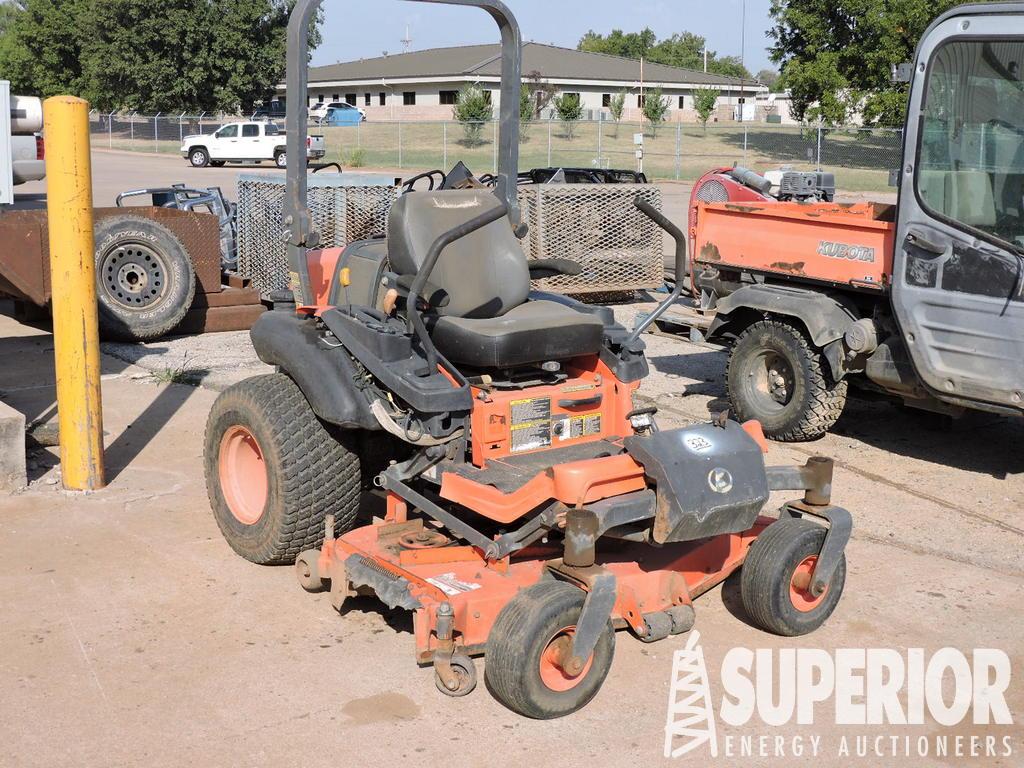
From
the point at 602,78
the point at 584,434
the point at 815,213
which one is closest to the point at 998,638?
the point at 584,434

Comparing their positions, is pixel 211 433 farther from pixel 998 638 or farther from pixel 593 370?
pixel 998 638

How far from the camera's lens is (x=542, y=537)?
4.36 meters

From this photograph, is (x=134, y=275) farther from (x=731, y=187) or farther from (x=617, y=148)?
(x=617, y=148)

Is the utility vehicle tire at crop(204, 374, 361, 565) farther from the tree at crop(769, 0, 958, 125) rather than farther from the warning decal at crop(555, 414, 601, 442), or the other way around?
the tree at crop(769, 0, 958, 125)

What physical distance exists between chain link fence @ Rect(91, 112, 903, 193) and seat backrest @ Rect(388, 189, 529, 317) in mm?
21266

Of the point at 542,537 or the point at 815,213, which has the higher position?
the point at 815,213

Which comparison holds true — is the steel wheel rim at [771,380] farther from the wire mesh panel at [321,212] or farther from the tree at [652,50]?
the tree at [652,50]

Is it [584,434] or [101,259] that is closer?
[584,434]

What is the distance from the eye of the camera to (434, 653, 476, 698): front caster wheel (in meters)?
3.99

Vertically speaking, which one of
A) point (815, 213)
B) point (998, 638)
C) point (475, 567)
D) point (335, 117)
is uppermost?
point (335, 117)

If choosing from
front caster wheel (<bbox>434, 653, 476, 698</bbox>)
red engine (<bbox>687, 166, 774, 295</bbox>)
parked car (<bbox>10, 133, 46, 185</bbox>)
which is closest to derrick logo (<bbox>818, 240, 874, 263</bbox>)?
red engine (<bbox>687, 166, 774, 295</bbox>)

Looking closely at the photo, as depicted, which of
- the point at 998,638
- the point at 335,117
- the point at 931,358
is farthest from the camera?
the point at 335,117

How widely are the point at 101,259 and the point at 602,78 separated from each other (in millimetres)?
54383

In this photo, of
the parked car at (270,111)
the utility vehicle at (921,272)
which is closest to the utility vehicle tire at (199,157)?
the parked car at (270,111)
